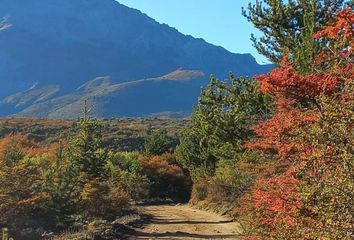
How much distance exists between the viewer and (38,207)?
722 inches

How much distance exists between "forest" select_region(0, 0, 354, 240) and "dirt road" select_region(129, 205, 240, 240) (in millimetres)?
984

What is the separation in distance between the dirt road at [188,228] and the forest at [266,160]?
38.7 inches

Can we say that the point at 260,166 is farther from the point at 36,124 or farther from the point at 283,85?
the point at 36,124

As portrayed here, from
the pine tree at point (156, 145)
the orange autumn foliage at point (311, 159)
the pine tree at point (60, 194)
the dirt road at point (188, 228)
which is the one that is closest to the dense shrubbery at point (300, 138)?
the orange autumn foliage at point (311, 159)

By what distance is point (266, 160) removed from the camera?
14.5 metres

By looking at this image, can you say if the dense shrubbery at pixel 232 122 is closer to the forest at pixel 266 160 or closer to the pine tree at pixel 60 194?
the forest at pixel 266 160

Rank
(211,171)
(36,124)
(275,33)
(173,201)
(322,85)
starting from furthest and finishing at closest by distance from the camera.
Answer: (36,124) < (173,201) < (211,171) < (275,33) < (322,85)

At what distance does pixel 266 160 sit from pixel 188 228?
28.1 feet

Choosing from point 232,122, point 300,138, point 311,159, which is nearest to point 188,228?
point 232,122

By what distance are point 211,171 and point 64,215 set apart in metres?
17.9

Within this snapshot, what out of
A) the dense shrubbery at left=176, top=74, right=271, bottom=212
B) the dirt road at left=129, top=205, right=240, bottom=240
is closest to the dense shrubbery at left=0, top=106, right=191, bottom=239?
the dirt road at left=129, top=205, right=240, bottom=240

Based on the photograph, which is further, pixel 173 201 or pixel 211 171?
pixel 173 201

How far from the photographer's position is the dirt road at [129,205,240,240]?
63.4 feet

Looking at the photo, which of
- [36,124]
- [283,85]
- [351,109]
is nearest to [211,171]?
[283,85]
